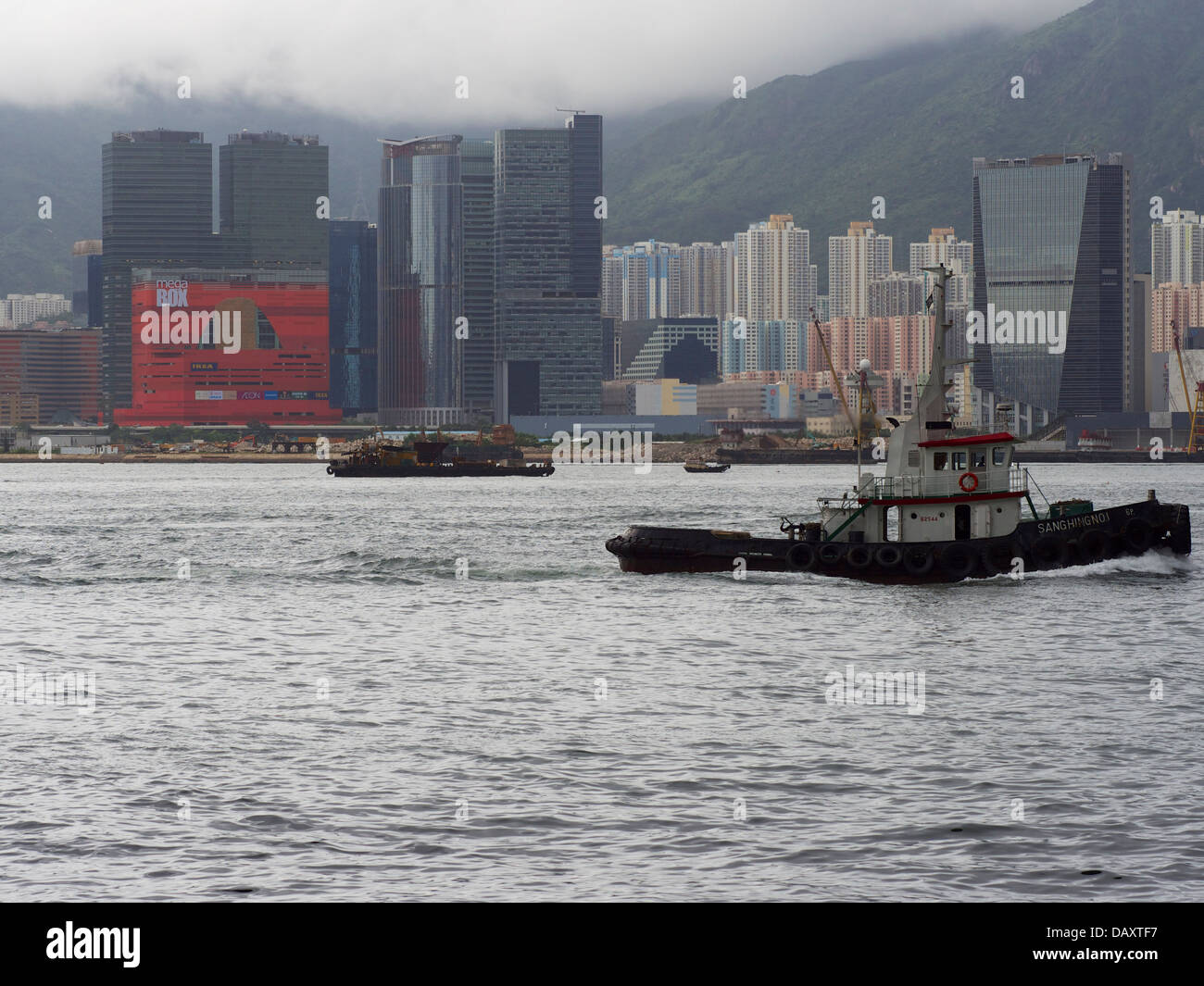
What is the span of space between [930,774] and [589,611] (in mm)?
26429

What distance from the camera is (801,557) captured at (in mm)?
56406

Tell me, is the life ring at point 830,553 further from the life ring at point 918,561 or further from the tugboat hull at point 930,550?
the life ring at point 918,561

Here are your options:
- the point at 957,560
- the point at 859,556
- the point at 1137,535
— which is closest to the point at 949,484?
the point at 957,560

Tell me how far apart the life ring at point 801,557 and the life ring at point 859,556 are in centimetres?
146

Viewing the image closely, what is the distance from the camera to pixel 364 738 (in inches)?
1073

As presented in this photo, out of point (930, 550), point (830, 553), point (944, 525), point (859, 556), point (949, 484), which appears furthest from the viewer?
point (830, 553)

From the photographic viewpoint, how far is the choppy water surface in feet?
60.4

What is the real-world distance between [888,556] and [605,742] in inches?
1156

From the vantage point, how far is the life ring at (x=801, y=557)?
56.2m

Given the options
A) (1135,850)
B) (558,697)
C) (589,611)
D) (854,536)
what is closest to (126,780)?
(558,697)

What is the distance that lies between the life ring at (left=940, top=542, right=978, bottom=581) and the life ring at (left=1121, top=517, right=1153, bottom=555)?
25.6ft

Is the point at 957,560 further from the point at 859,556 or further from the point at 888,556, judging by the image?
the point at 859,556

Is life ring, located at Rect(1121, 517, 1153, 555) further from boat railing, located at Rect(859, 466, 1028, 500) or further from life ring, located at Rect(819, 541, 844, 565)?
life ring, located at Rect(819, 541, 844, 565)
